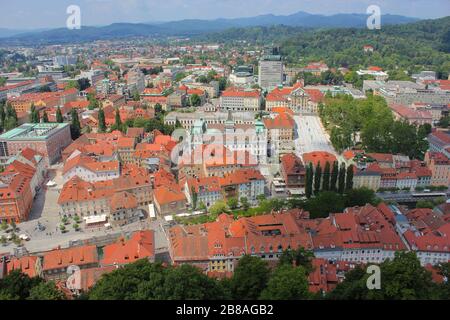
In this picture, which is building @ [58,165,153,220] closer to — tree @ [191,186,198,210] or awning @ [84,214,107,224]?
awning @ [84,214,107,224]

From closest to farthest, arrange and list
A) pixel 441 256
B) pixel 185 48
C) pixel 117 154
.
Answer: pixel 441 256 → pixel 117 154 → pixel 185 48

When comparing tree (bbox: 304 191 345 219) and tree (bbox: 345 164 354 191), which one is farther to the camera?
tree (bbox: 345 164 354 191)

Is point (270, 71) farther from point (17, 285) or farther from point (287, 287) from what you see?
point (17, 285)

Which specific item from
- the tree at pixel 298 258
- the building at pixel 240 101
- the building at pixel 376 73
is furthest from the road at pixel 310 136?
the building at pixel 376 73

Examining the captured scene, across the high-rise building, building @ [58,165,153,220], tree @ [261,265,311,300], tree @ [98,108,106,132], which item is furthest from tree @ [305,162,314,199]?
the high-rise building
